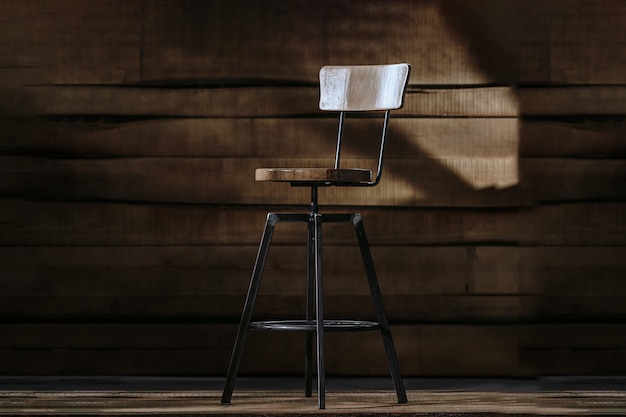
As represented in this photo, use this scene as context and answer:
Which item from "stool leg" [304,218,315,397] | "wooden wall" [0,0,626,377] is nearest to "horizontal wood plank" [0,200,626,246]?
"wooden wall" [0,0,626,377]

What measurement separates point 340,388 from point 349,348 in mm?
233

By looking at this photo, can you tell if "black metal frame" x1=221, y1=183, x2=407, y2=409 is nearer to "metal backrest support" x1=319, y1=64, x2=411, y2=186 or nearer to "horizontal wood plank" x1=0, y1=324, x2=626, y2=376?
"metal backrest support" x1=319, y1=64, x2=411, y2=186

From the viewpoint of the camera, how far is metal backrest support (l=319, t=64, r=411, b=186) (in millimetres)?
3533

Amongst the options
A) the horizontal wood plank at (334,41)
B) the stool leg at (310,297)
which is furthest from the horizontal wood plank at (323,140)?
the stool leg at (310,297)

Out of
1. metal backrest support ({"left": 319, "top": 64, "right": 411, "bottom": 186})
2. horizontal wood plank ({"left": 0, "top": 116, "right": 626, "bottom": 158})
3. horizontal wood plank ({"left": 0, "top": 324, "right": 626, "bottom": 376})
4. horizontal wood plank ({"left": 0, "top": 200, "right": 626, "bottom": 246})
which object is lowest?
horizontal wood plank ({"left": 0, "top": 324, "right": 626, "bottom": 376})

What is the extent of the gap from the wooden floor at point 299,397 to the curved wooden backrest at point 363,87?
1.02 meters

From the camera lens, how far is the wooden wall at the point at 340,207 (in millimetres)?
4148

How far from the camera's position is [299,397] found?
3756 mm

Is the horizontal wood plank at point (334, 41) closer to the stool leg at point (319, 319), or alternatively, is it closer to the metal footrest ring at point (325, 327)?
the stool leg at point (319, 319)

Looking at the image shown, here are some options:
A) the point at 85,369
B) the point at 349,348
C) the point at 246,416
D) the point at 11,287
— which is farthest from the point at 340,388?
the point at 11,287

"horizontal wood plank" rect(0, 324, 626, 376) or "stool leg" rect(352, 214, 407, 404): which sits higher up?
"stool leg" rect(352, 214, 407, 404)

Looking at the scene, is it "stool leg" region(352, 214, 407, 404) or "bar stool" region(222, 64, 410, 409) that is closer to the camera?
"bar stool" region(222, 64, 410, 409)

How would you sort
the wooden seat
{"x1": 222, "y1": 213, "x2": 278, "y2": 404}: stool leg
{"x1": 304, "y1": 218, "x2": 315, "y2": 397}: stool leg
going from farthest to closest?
{"x1": 304, "y1": 218, "x2": 315, "y2": 397}: stool leg → {"x1": 222, "y1": 213, "x2": 278, "y2": 404}: stool leg → the wooden seat

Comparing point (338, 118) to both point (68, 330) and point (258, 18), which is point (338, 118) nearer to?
point (258, 18)
